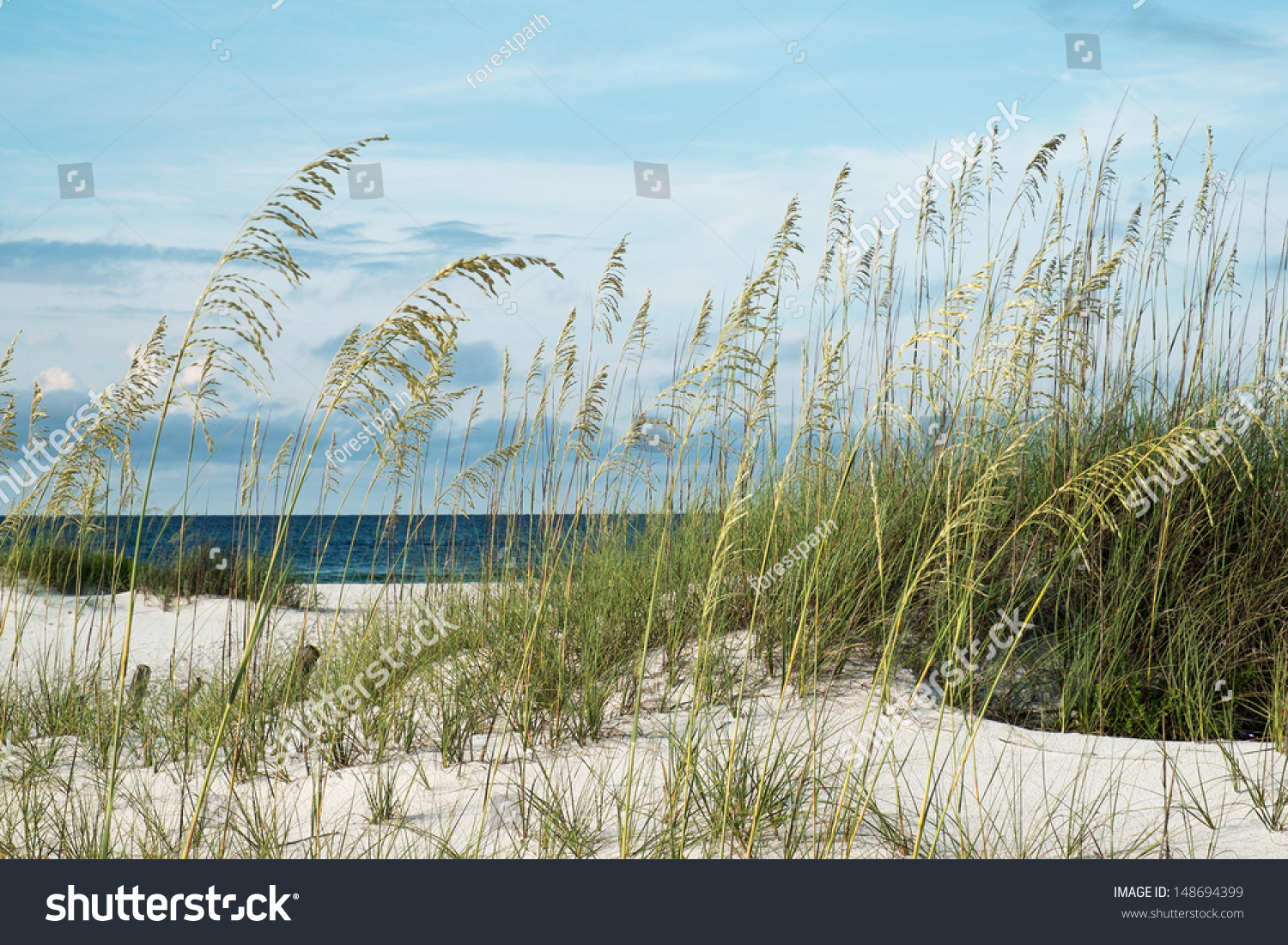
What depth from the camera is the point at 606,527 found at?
15.9 ft

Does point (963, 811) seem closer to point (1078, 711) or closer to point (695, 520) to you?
point (1078, 711)

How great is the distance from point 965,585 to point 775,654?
60.8 inches

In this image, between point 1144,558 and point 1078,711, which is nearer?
point 1078,711

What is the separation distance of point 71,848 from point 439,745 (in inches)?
45.2

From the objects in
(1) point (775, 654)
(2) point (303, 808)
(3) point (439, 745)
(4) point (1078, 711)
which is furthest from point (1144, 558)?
(2) point (303, 808)

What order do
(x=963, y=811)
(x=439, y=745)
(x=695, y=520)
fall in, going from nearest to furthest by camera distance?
(x=963, y=811)
(x=439, y=745)
(x=695, y=520)

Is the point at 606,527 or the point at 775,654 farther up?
the point at 606,527
